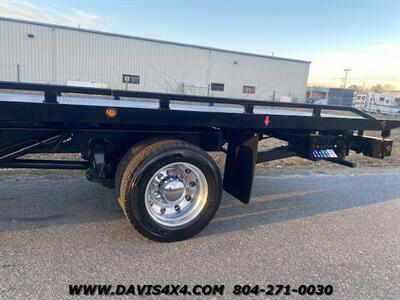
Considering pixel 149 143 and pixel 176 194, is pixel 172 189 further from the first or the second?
pixel 149 143

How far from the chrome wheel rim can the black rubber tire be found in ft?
0.19

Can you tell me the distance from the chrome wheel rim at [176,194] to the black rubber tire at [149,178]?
58mm

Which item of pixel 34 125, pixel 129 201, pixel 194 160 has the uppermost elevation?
pixel 34 125

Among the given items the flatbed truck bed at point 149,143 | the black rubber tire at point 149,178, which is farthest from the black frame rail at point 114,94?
the black rubber tire at point 149,178

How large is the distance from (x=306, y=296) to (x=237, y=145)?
5.99 feet

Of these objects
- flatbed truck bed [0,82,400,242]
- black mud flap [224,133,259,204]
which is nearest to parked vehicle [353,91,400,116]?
black mud flap [224,133,259,204]

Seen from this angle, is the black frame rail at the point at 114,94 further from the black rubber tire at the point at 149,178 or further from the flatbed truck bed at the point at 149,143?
the black rubber tire at the point at 149,178

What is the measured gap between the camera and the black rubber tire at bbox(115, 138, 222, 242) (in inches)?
116

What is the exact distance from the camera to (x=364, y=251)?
10.6 ft

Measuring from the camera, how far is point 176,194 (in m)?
3.23

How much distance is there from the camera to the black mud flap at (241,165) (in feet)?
12.1

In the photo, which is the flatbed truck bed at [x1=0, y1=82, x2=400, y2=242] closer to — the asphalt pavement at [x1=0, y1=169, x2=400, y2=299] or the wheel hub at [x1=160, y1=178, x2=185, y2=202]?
the wheel hub at [x1=160, y1=178, x2=185, y2=202]

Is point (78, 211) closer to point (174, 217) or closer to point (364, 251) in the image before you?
point (174, 217)

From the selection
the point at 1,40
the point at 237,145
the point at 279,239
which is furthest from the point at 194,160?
the point at 1,40
